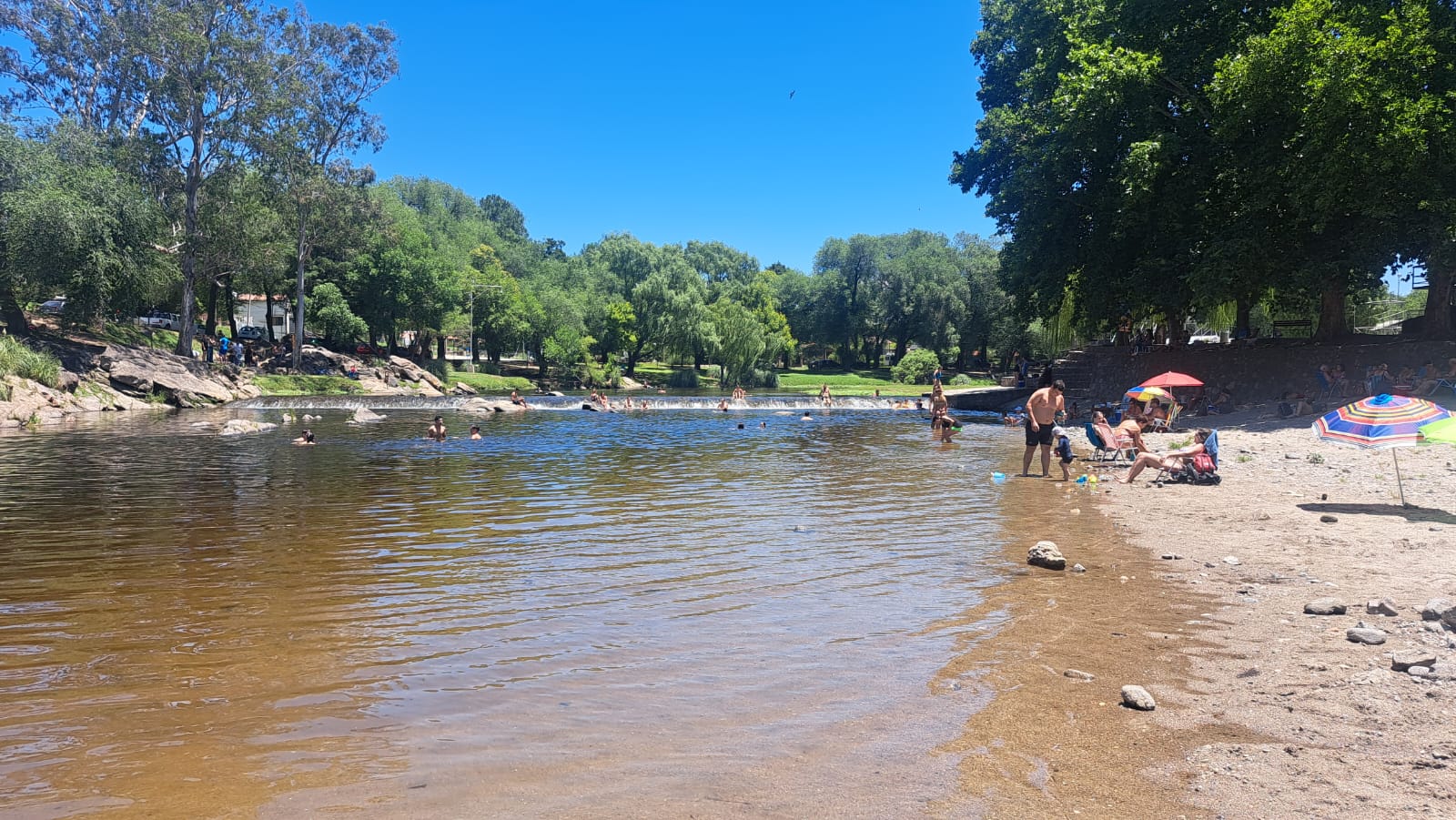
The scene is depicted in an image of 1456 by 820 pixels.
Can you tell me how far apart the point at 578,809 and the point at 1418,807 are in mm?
3970

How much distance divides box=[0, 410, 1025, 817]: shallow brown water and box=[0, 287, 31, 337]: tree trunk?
32.6 m

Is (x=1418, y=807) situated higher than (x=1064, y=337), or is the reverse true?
(x=1064, y=337)

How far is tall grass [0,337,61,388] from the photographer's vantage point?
31.1m

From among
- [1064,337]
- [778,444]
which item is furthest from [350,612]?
[1064,337]

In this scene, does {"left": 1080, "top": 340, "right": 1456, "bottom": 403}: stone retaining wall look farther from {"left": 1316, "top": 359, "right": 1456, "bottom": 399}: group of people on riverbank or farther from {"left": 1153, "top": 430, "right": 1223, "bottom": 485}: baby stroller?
{"left": 1153, "top": 430, "right": 1223, "bottom": 485}: baby stroller

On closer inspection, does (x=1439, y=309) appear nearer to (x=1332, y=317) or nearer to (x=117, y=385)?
(x=1332, y=317)

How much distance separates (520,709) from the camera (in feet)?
17.2

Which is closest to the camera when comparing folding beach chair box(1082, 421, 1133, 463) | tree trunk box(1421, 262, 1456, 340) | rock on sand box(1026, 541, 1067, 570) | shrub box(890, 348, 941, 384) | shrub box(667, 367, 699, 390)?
rock on sand box(1026, 541, 1067, 570)

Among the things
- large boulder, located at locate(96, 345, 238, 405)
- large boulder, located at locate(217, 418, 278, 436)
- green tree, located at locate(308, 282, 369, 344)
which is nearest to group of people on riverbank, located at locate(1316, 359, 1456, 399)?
large boulder, located at locate(217, 418, 278, 436)

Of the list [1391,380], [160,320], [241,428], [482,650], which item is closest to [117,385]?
[241,428]

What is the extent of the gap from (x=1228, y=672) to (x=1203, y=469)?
410 inches

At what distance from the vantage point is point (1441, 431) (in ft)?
32.8

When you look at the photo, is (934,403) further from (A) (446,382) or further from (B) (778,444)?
(A) (446,382)

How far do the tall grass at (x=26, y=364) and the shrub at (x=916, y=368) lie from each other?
60.1 m
